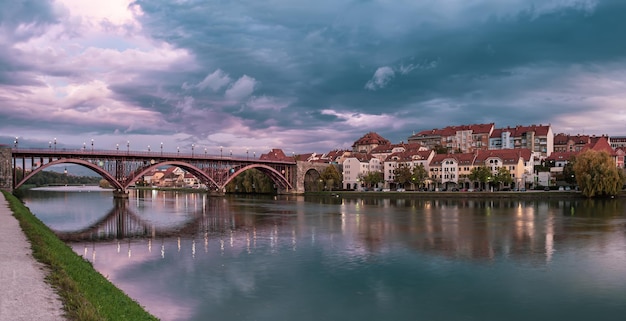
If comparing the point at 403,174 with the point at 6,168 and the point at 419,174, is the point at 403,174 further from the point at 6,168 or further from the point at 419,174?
the point at 6,168

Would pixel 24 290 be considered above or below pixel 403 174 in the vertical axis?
below

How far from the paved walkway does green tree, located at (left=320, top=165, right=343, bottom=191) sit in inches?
3724

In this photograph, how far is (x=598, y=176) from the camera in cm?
7025

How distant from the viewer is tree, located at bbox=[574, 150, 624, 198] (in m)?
70.2

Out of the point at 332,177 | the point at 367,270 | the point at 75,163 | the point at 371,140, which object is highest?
the point at 371,140

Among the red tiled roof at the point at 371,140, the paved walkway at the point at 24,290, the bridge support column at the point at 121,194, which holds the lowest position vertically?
the bridge support column at the point at 121,194

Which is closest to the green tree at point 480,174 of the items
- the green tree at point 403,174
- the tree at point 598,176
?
the green tree at point 403,174

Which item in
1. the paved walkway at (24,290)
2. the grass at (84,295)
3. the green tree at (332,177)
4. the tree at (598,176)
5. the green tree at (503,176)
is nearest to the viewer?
the paved walkway at (24,290)

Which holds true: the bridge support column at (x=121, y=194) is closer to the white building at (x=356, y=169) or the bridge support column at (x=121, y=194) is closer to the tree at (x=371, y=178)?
the tree at (x=371, y=178)

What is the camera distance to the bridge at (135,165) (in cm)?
6438

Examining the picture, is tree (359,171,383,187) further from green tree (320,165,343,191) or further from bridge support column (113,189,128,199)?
bridge support column (113,189,128,199)

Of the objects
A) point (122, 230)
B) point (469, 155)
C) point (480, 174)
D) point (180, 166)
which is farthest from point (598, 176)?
point (180, 166)

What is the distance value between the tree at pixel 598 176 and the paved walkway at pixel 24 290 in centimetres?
7274

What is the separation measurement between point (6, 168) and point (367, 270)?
5787 cm
